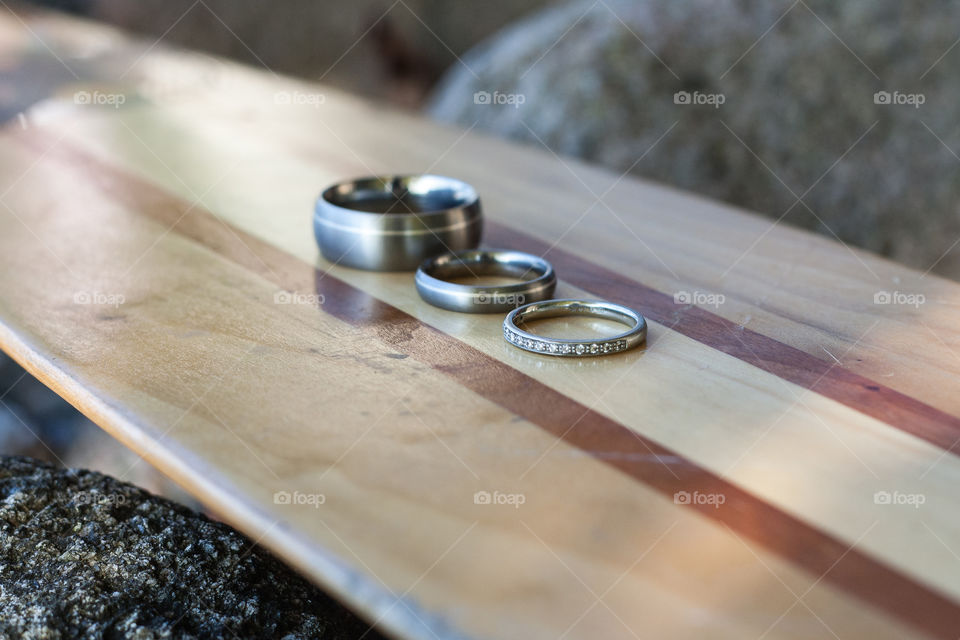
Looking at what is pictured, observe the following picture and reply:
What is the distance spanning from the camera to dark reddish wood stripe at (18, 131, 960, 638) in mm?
573

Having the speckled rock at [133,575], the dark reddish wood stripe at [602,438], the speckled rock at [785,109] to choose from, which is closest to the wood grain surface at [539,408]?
the dark reddish wood stripe at [602,438]

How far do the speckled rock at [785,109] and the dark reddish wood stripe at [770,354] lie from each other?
137 centimetres

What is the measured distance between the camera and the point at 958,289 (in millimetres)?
1080

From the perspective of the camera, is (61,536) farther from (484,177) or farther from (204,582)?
(484,177)

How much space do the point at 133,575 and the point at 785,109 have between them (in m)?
2.04

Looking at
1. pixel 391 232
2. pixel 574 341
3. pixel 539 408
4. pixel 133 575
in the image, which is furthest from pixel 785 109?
pixel 133 575

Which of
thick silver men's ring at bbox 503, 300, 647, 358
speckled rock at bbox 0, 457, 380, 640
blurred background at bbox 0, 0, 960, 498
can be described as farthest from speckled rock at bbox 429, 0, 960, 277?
speckled rock at bbox 0, 457, 380, 640

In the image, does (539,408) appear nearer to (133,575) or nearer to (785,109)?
(133,575)

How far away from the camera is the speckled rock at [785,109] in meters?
2.35

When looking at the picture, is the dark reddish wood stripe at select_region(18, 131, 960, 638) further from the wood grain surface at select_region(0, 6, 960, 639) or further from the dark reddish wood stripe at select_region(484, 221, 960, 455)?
the dark reddish wood stripe at select_region(484, 221, 960, 455)

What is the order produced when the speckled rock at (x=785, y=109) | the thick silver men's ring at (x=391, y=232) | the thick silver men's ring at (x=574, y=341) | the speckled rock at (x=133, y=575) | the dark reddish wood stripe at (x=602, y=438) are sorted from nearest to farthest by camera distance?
the dark reddish wood stripe at (x=602, y=438) < the speckled rock at (x=133, y=575) < the thick silver men's ring at (x=574, y=341) < the thick silver men's ring at (x=391, y=232) < the speckled rock at (x=785, y=109)

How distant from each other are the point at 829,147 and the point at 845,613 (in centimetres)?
203

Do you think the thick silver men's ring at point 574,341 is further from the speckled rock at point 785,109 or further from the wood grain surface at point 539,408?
the speckled rock at point 785,109

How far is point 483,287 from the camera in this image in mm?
949
